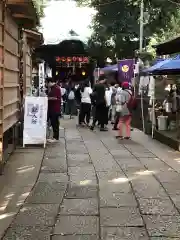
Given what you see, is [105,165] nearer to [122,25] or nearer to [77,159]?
[77,159]

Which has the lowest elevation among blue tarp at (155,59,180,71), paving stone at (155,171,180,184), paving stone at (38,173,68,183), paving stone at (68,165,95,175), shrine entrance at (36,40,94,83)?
paving stone at (155,171,180,184)

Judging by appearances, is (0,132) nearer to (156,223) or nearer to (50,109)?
(156,223)

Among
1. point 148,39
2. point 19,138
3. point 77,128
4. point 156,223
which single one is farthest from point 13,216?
point 148,39

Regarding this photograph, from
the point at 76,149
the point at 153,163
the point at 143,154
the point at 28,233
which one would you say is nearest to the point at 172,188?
the point at 153,163

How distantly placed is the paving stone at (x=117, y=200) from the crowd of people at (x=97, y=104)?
6071mm

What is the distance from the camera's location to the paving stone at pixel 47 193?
6566mm

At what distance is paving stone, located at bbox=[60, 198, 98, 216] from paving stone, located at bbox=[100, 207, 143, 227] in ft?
0.50

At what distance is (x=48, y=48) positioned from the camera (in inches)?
920

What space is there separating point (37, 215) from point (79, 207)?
64 cm

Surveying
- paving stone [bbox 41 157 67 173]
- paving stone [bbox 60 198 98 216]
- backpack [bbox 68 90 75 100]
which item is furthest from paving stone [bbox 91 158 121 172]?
backpack [bbox 68 90 75 100]

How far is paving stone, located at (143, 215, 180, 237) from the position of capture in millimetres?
5164

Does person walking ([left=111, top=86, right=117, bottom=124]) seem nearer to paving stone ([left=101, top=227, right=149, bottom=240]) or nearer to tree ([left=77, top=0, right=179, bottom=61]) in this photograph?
tree ([left=77, top=0, right=179, bottom=61])

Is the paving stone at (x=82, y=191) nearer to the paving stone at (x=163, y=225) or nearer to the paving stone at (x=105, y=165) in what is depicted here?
the paving stone at (x=163, y=225)

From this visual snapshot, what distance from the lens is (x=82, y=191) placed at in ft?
23.4
